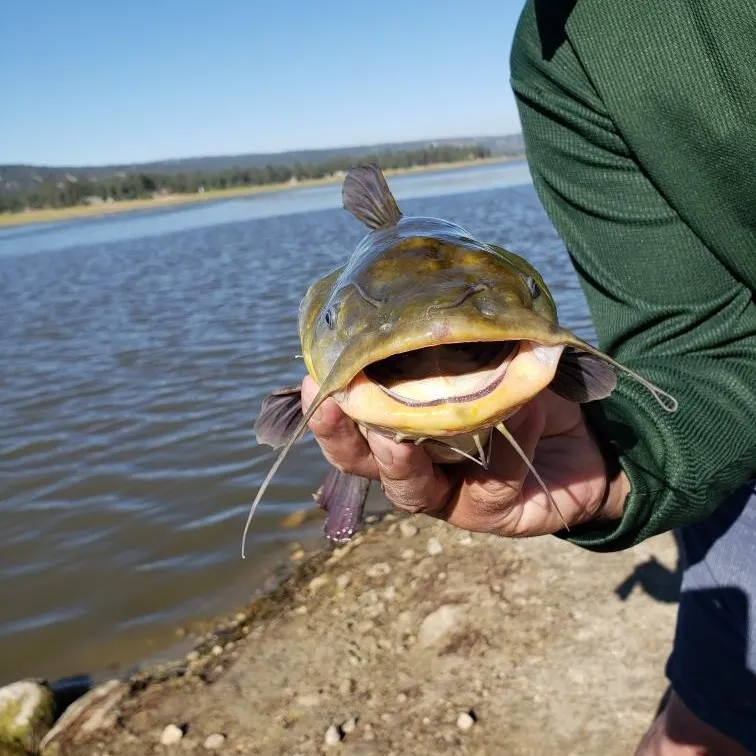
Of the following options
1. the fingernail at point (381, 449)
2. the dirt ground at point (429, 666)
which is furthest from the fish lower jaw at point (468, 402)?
the dirt ground at point (429, 666)

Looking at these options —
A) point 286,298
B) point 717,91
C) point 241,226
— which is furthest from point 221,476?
point 241,226

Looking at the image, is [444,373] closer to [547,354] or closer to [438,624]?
[547,354]

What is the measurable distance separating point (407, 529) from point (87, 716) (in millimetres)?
1681

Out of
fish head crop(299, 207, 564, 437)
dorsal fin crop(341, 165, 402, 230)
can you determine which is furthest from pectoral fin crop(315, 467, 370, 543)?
fish head crop(299, 207, 564, 437)

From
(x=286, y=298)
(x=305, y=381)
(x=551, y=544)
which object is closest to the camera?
(x=305, y=381)

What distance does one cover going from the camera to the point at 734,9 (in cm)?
159

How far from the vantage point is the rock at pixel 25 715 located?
2.97m

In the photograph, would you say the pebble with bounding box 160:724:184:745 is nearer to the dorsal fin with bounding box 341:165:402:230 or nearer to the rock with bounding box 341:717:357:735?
the rock with bounding box 341:717:357:735

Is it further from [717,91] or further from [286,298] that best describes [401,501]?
[286,298]

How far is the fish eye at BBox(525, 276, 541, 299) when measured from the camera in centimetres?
126

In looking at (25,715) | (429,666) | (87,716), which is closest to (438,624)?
(429,666)

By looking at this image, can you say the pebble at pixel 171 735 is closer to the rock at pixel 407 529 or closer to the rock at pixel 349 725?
the rock at pixel 349 725

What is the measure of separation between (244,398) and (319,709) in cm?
393

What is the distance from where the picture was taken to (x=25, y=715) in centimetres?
304
